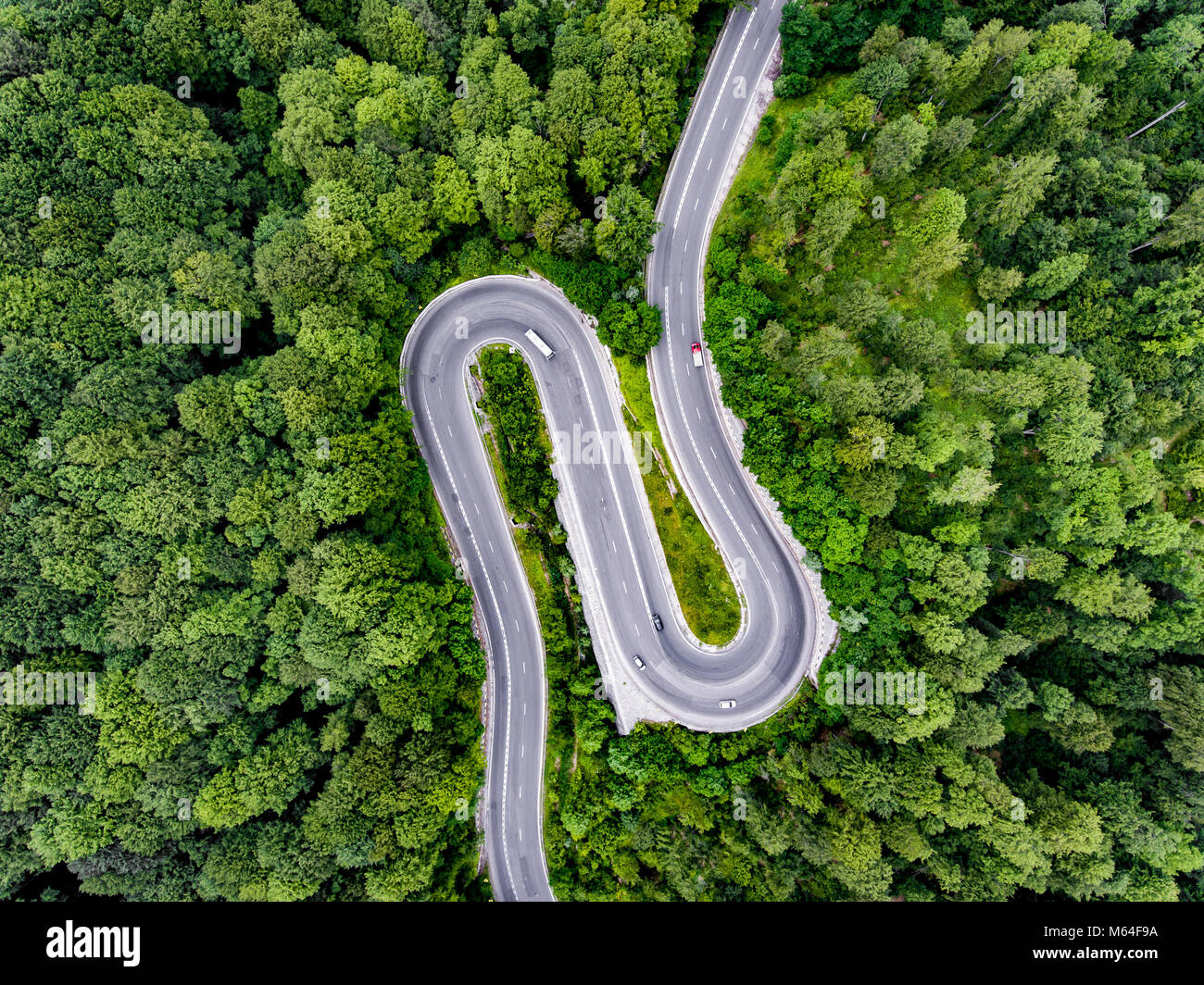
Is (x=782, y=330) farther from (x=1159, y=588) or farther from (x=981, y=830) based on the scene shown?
(x=981, y=830)

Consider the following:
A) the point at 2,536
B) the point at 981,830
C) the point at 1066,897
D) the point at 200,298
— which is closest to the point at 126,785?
the point at 2,536

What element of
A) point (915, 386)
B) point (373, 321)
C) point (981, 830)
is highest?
point (373, 321)

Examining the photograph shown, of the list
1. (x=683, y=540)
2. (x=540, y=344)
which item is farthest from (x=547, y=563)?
(x=540, y=344)

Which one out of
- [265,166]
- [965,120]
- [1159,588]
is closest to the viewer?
[965,120]

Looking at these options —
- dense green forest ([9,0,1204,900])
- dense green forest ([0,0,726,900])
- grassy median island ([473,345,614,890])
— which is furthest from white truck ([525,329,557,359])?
dense green forest ([0,0,726,900])

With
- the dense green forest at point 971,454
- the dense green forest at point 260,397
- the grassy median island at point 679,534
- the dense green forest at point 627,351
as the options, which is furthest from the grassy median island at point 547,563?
the grassy median island at point 679,534

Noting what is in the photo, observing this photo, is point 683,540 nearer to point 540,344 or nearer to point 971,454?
point 540,344

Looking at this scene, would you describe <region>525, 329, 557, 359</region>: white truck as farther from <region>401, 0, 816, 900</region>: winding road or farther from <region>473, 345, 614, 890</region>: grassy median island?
<region>473, 345, 614, 890</region>: grassy median island
